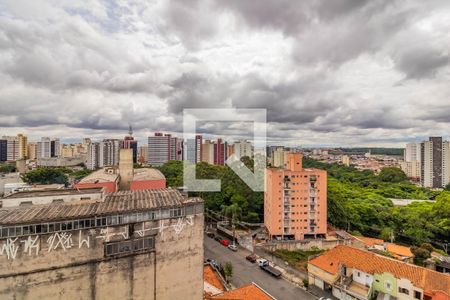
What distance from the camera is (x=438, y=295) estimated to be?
35.6 ft

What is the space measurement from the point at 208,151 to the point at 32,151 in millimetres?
50231

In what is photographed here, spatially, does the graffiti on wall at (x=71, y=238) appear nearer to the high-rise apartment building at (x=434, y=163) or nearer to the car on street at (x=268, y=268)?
the car on street at (x=268, y=268)

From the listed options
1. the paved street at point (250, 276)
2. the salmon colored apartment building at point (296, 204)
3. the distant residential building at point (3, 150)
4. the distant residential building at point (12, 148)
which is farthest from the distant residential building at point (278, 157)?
the distant residential building at point (3, 150)

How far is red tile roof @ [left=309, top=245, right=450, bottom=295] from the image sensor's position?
11617mm

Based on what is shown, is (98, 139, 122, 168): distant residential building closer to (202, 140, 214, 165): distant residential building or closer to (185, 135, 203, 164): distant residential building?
(185, 135, 203, 164): distant residential building

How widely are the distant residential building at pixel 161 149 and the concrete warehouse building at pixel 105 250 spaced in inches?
1758

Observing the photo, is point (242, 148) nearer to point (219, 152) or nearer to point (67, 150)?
point (219, 152)

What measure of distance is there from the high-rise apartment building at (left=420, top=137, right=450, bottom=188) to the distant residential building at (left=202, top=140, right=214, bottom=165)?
4674 cm

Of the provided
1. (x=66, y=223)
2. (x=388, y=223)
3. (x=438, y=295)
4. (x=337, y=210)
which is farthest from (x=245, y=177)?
(x=66, y=223)

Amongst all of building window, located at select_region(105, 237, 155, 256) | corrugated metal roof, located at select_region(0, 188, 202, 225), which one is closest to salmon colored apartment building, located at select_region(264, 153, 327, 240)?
corrugated metal roof, located at select_region(0, 188, 202, 225)

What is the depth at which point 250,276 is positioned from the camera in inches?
606

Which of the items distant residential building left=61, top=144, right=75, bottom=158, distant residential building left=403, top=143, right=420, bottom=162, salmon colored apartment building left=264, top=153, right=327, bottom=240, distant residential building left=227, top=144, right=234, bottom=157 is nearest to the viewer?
salmon colored apartment building left=264, top=153, right=327, bottom=240

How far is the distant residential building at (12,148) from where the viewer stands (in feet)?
196

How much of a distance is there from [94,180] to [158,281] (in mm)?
9888
